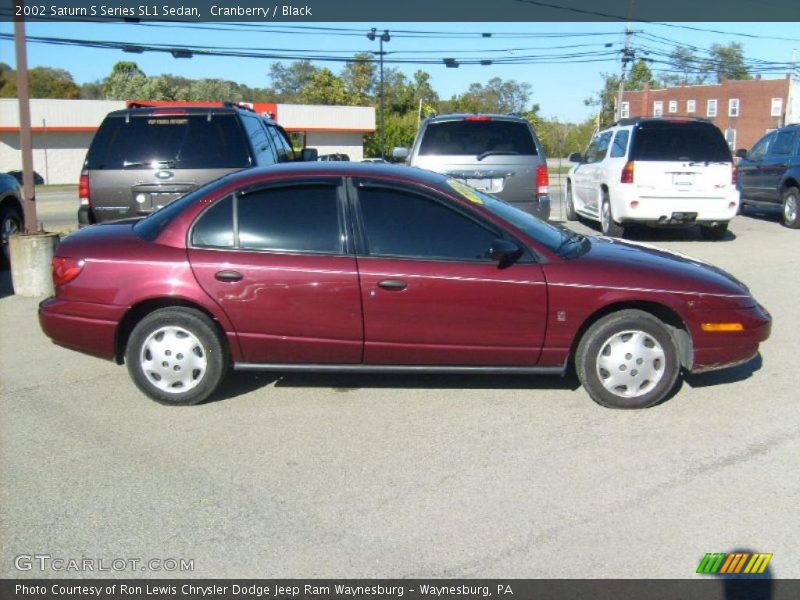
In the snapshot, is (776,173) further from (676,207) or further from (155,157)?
(155,157)

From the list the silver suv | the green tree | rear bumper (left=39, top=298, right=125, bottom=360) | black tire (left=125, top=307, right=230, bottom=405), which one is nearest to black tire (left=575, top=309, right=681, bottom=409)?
black tire (left=125, top=307, right=230, bottom=405)

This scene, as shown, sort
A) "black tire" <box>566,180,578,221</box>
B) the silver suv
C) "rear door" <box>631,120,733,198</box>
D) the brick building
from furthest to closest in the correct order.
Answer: the brick building
"black tire" <box>566,180,578,221</box>
"rear door" <box>631,120,733,198</box>
the silver suv

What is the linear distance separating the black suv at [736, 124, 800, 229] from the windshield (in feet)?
35.5

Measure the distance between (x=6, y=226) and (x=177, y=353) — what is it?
260 inches

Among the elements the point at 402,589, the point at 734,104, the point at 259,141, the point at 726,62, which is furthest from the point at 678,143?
the point at 734,104

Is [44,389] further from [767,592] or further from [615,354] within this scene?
[767,592]

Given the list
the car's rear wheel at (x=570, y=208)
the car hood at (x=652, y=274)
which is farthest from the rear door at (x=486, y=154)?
the car's rear wheel at (x=570, y=208)

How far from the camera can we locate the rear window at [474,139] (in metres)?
10.5

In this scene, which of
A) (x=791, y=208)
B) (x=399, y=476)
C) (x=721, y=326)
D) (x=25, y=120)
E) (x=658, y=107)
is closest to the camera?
(x=399, y=476)

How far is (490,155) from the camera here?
10.3 meters

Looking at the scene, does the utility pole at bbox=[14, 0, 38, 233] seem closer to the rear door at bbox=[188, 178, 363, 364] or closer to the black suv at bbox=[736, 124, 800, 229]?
the rear door at bbox=[188, 178, 363, 364]

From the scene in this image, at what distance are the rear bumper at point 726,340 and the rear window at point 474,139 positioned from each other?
5.46m

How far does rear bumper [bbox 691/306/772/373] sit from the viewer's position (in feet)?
17.7

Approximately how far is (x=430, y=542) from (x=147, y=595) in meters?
1.25
